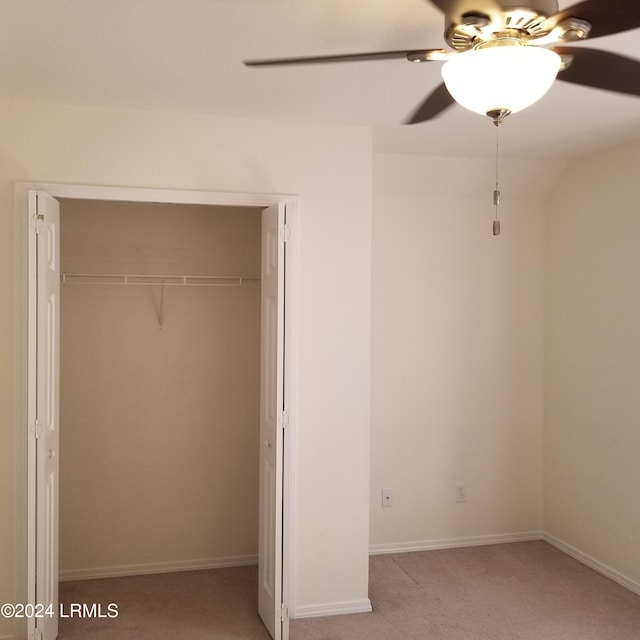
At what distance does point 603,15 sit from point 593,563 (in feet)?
11.9

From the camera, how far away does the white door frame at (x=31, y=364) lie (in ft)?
10.6

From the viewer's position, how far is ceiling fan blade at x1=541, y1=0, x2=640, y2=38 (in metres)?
1.63

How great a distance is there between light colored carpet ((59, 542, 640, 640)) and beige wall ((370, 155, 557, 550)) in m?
0.40

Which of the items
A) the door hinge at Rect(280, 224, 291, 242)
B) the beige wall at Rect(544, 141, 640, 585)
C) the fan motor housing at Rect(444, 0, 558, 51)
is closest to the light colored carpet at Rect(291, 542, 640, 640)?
the beige wall at Rect(544, 141, 640, 585)

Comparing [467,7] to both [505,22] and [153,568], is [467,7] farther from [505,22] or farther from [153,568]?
[153,568]

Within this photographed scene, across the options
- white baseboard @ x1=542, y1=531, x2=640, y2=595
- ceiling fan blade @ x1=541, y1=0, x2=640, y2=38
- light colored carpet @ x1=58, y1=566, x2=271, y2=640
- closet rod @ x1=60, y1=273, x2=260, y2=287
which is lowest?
light colored carpet @ x1=58, y1=566, x2=271, y2=640

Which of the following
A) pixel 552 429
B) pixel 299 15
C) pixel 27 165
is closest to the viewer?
pixel 299 15

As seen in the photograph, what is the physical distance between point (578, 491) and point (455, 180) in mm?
2201

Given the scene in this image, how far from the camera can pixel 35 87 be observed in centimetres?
303

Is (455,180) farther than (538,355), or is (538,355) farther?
(538,355)

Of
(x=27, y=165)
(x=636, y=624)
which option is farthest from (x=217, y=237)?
(x=636, y=624)

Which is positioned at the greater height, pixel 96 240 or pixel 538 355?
pixel 96 240

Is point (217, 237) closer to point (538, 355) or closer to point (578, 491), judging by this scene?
point (538, 355)

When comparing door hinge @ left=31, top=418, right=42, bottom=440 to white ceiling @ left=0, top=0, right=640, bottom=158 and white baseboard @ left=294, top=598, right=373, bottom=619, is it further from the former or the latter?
white baseboard @ left=294, top=598, right=373, bottom=619
